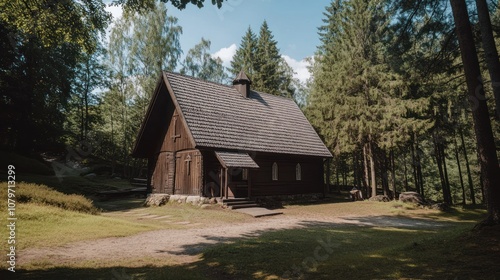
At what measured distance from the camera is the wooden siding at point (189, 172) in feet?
59.2

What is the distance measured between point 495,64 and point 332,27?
26.8m

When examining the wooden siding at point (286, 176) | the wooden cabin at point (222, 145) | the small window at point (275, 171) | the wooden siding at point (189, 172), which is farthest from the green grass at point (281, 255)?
the small window at point (275, 171)

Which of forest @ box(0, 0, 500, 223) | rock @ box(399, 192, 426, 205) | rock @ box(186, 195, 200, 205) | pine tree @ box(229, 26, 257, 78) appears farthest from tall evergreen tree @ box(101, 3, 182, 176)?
rock @ box(399, 192, 426, 205)

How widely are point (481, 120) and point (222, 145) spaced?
13.8 metres

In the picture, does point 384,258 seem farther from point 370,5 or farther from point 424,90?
point 370,5

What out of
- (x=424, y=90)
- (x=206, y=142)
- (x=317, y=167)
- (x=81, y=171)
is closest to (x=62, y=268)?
(x=206, y=142)

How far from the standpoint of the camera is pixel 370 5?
22.5 metres

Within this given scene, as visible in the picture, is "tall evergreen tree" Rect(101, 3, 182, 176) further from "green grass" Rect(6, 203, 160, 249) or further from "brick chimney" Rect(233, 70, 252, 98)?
"green grass" Rect(6, 203, 160, 249)

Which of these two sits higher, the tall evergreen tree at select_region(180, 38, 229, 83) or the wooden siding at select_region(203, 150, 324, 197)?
the tall evergreen tree at select_region(180, 38, 229, 83)

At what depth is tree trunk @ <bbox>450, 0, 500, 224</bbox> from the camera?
240 inches

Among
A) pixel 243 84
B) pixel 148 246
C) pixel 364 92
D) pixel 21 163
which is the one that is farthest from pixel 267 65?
pixel 148 246

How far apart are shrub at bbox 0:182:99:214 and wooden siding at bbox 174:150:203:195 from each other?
635cm

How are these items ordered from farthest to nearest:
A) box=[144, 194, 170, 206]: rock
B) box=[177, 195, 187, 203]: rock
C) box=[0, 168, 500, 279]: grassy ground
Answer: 1. box=[144, 194, 170, 206]: rock
2. box=[177, 195, 187, 203]: rock
3. box=[0, 168, 500, 279]: grassy ground

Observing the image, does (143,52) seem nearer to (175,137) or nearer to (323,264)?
(175,137)
